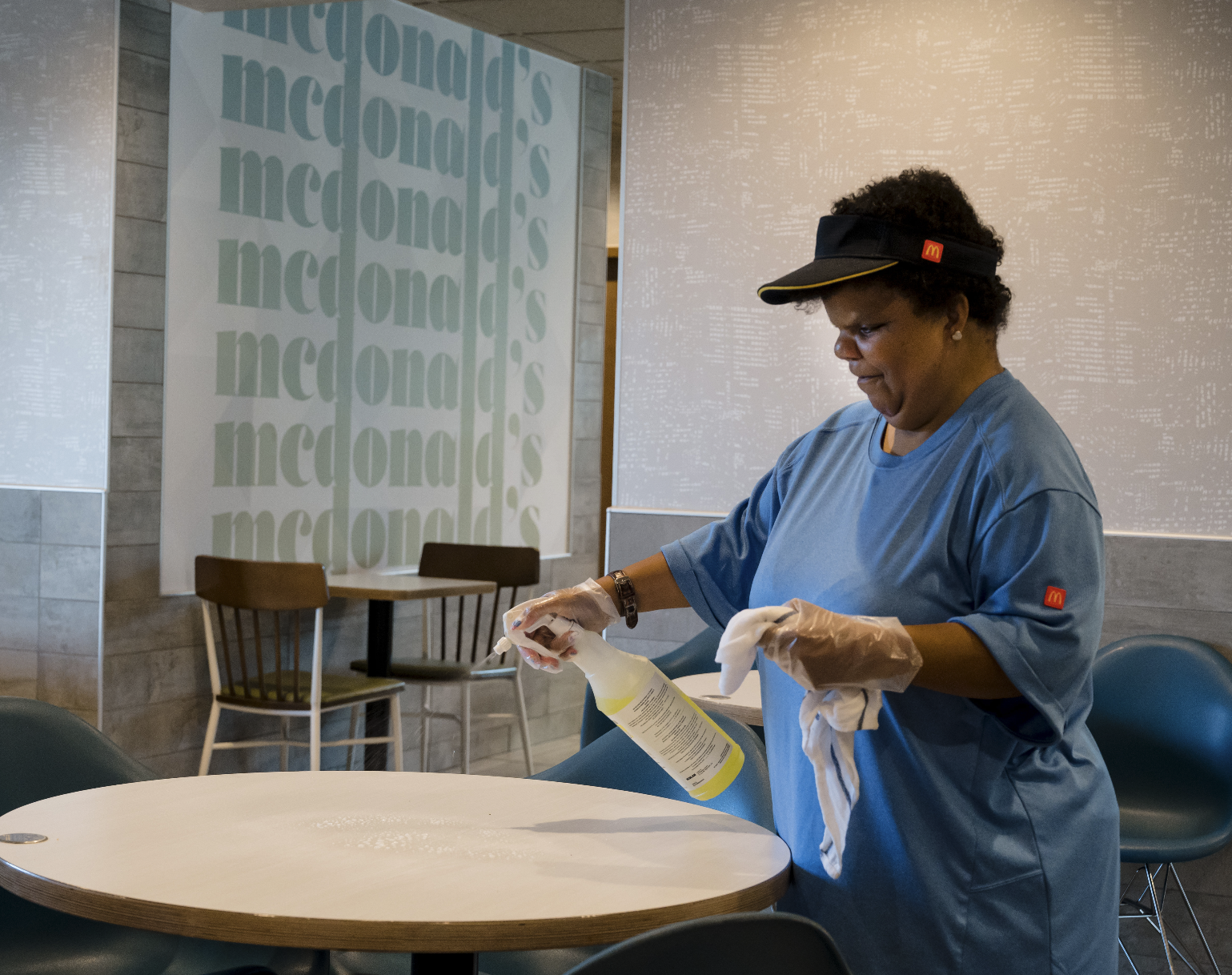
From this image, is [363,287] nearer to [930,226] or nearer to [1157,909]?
[1157,909]

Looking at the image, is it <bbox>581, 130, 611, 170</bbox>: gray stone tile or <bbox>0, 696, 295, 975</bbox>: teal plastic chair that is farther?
<bbox>581, 130, 611, 170</bbox>: gray stone tile

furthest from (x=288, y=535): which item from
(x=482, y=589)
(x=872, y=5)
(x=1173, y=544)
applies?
(x=1173, y=544)

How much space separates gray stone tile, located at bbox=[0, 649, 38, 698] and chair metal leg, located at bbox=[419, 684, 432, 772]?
1.36 m

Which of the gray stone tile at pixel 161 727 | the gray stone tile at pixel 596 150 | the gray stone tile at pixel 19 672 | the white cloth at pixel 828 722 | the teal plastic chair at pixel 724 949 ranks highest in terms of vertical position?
the gray stone tile at pixel 596 150

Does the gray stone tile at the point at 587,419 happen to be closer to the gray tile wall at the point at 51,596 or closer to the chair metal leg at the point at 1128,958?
the gray tile wall at the point at 51,596

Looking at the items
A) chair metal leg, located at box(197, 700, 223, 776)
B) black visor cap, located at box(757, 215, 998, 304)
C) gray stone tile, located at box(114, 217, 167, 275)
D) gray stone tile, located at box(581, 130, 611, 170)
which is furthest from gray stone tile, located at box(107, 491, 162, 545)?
black visor cap, located at box(757, 215, 998, 304)

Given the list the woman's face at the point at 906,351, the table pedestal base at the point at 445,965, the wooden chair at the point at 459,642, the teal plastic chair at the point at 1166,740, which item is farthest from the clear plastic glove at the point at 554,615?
the wooden chair at the point at 459,642

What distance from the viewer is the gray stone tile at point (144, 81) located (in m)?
4.34

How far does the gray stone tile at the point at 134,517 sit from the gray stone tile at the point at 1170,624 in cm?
306

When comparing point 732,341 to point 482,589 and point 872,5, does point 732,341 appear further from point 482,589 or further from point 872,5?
point 482,589

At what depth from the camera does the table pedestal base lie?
55.6 inches

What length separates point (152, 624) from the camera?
175 inches

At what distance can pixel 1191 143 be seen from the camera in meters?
3.26

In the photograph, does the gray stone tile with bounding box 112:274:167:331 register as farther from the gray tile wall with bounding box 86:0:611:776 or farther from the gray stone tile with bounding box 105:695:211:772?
the gray stone tile with bounding box 105:695:211:772
